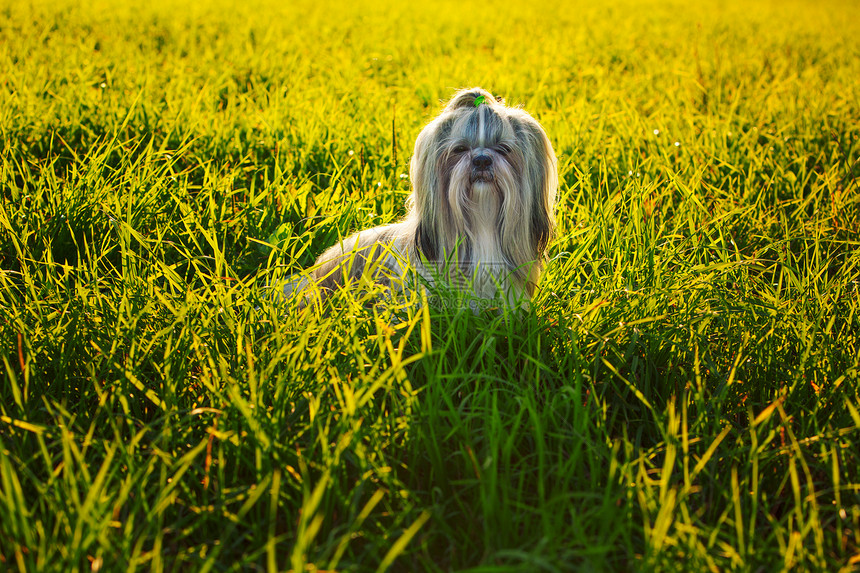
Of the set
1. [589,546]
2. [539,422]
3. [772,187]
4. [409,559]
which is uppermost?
[772,187]

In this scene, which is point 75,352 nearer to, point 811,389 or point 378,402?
point 378,402

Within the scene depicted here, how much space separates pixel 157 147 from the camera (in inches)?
166

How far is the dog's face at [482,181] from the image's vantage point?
2.61 meters

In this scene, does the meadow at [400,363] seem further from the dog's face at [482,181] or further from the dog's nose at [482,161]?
the dog's nose at [482,161]

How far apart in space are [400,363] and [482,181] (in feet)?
3.32

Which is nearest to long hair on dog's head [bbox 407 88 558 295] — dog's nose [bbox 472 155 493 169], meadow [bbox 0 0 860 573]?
dog's nose [bbox 472 155 493 169]

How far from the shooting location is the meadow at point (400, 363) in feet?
5.42

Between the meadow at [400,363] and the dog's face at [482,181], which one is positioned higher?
the dog's face at [482,181]

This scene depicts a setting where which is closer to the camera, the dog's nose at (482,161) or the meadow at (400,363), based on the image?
the meadow at (400,363)

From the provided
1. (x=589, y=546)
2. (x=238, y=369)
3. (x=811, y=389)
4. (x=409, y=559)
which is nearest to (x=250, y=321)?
(x=238, y=369)

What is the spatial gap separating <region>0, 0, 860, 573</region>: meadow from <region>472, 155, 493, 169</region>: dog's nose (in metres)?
0.52

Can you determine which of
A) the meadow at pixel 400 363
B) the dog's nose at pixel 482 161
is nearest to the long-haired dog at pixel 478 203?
the dog's nose at pixel 482 161

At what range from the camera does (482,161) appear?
2.59m

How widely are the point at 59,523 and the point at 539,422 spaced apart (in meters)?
1.21
